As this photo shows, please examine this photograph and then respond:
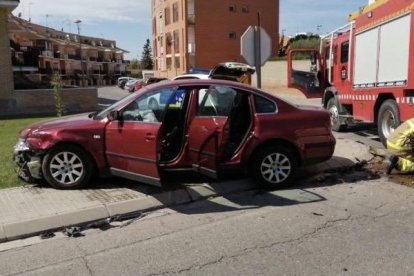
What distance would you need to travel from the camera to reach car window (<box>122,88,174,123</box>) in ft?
22.9

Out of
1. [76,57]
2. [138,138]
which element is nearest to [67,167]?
[138,138]

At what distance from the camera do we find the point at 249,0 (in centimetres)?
6606

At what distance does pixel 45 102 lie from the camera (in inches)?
987

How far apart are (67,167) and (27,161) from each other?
60 cm

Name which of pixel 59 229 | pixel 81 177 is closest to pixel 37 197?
pixel 81 177

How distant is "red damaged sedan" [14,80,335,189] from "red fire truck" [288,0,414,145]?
3.23 metres

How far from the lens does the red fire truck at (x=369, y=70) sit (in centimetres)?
973

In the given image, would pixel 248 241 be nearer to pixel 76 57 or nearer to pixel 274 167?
pixel 274 167

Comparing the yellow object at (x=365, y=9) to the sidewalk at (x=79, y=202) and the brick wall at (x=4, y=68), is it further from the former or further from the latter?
the brick wall at (x=4, y=68)

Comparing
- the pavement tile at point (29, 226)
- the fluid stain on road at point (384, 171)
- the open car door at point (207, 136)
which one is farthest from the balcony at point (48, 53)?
the pavement tile at point (29, 226)

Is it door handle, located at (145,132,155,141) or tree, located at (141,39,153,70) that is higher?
tree, located at (141,39,153,70)

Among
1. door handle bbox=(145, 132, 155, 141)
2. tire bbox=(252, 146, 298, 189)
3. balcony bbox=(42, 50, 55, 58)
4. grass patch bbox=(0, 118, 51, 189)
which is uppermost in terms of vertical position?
balcony bbox=(42, 50, 55, 58)

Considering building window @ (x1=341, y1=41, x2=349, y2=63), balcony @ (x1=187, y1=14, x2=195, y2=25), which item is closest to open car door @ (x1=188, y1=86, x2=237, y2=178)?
building window @ (x1=341, y1=41, x2=349, y2=63)

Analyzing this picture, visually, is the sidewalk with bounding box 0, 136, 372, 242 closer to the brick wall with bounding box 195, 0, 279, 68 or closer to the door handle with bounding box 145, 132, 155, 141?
the door handle with bounding box 145, 132, 155, 141
